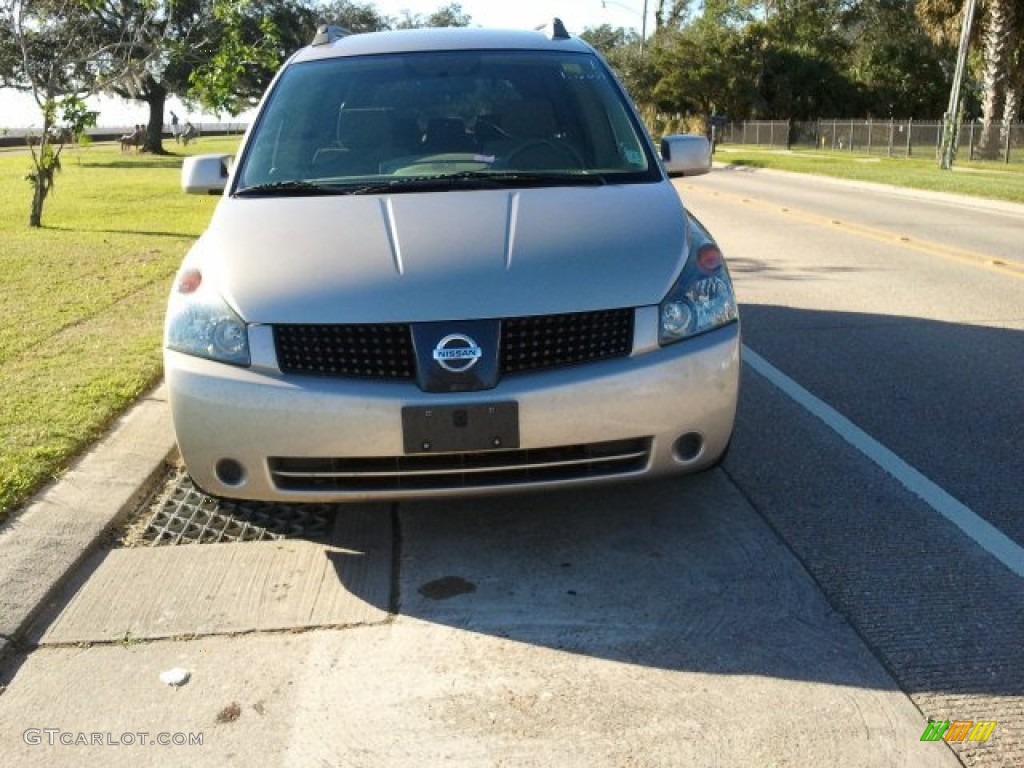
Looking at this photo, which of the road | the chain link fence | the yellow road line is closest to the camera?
the road

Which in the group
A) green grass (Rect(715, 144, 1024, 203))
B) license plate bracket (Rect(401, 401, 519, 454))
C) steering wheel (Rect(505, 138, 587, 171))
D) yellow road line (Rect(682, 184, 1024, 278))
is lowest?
green grass (Rect(715, 144, 1024, 203))

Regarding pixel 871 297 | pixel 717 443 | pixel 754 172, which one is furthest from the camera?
pixel 754 172

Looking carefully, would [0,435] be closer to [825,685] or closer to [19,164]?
[825,685]

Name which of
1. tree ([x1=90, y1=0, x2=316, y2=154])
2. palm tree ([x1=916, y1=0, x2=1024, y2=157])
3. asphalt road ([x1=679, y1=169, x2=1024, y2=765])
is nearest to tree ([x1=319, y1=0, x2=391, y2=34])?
tree ([x1=90, y1=0, x2=316, y2=154])

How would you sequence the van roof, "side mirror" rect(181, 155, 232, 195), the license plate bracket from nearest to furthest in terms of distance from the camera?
the license plate bracket, "side mirror" rect(181, 155, 232, 195), the van roof

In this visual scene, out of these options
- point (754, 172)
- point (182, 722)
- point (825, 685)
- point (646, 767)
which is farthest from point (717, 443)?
point (754, 172)

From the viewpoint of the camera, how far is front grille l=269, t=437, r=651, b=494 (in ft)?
11.7

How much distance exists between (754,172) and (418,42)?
95.2 ft

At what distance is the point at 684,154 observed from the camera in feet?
17.9

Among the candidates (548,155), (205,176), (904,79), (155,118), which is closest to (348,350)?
(548,155)

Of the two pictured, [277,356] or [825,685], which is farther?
[277,356]

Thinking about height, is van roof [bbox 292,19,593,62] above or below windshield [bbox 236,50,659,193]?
above

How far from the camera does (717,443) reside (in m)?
3.81

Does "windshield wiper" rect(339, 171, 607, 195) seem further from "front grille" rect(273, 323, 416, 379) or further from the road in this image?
the road
